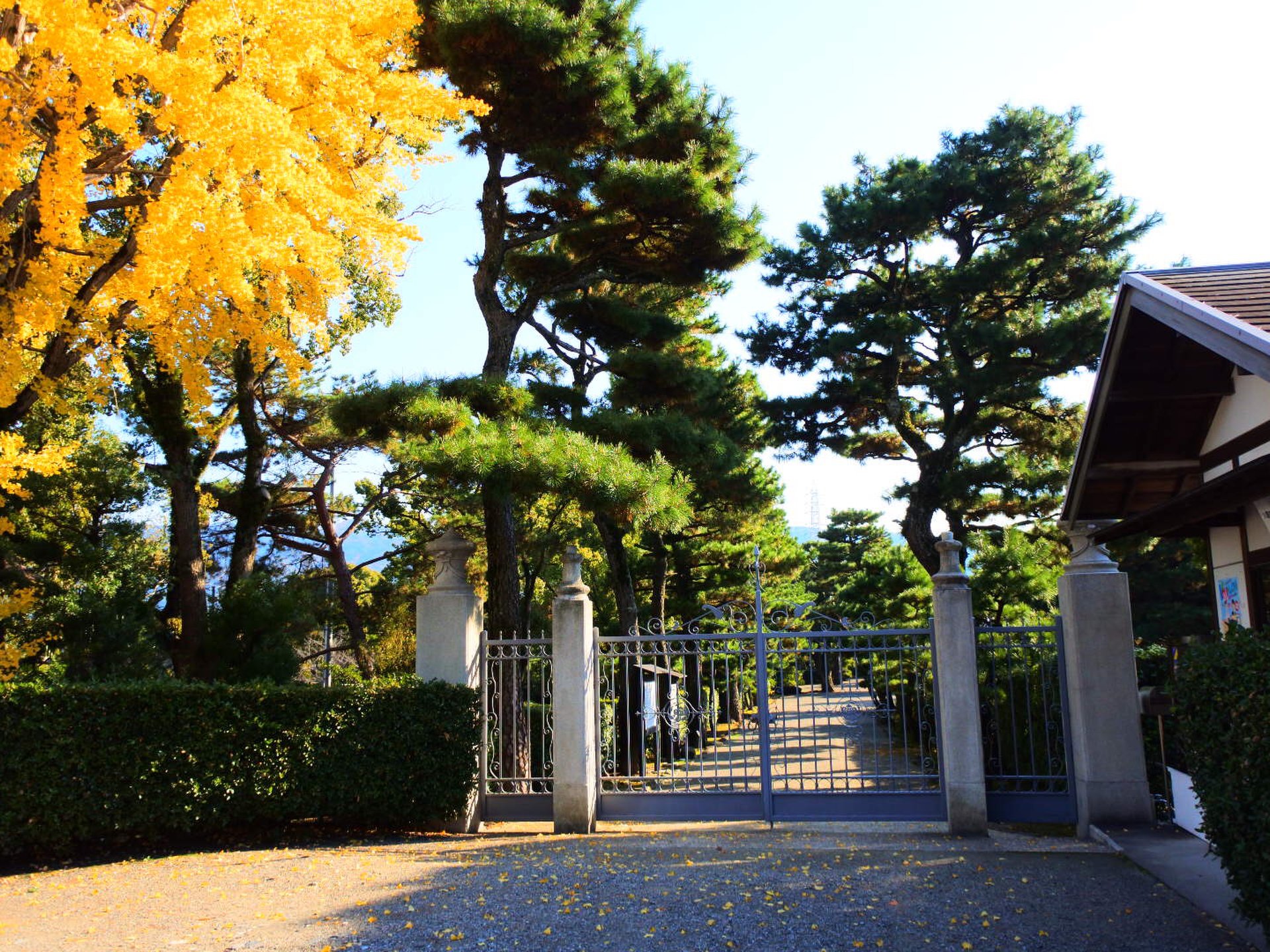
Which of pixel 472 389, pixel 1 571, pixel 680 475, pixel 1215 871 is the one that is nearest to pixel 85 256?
pixel 472 389

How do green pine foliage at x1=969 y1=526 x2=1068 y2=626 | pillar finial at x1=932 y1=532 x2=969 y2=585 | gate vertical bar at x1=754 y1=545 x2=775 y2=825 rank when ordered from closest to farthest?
pillar finial at x1=932 y1=532 x2=969 y2=585, gate vertical bar at x1=754 y1=545 x2=775 y2=825, green pine foliage at x1=969 y1=526 x2=1068 y2=626

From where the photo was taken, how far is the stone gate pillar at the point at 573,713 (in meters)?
8.62

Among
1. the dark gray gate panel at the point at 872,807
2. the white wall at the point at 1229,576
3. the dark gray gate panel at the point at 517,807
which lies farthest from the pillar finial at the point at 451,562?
the white wall at the point at 1229,576

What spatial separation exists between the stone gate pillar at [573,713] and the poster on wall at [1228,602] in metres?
5.53

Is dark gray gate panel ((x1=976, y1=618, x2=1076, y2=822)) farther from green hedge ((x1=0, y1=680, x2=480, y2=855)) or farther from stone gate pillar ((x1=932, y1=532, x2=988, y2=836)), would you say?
green hedge ((x1=0, y1=680, x2=480, y2=855))

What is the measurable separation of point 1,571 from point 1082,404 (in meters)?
19.6

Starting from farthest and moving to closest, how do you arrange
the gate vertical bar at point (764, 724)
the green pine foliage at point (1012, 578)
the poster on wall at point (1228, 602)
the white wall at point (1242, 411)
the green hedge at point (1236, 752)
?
the green pine foliage at point (1012, 578)
the gate vertical bar at point (764, 724)
the poster on wall at point (1228, 602)
the white wall at point (1242, 411)
the green hedge at point (1236, 752)

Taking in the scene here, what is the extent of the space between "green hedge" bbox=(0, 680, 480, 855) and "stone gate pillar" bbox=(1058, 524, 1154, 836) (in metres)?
5.44

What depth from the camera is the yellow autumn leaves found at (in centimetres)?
618

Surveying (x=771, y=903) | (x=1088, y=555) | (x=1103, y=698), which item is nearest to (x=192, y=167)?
(x=771, y=903)

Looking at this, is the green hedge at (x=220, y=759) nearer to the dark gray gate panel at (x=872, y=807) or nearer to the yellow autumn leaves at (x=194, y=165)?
the yellow autumn leaves at (x=194, y=165)

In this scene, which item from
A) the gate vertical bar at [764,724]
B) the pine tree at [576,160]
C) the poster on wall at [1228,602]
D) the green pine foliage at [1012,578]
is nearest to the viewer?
the poster on wall at [1228,602]

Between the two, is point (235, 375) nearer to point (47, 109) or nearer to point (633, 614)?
point (633, 614)

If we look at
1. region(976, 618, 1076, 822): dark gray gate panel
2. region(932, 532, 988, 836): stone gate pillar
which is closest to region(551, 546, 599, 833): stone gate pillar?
region(932, 532, 988, 836): stone gate pillar
